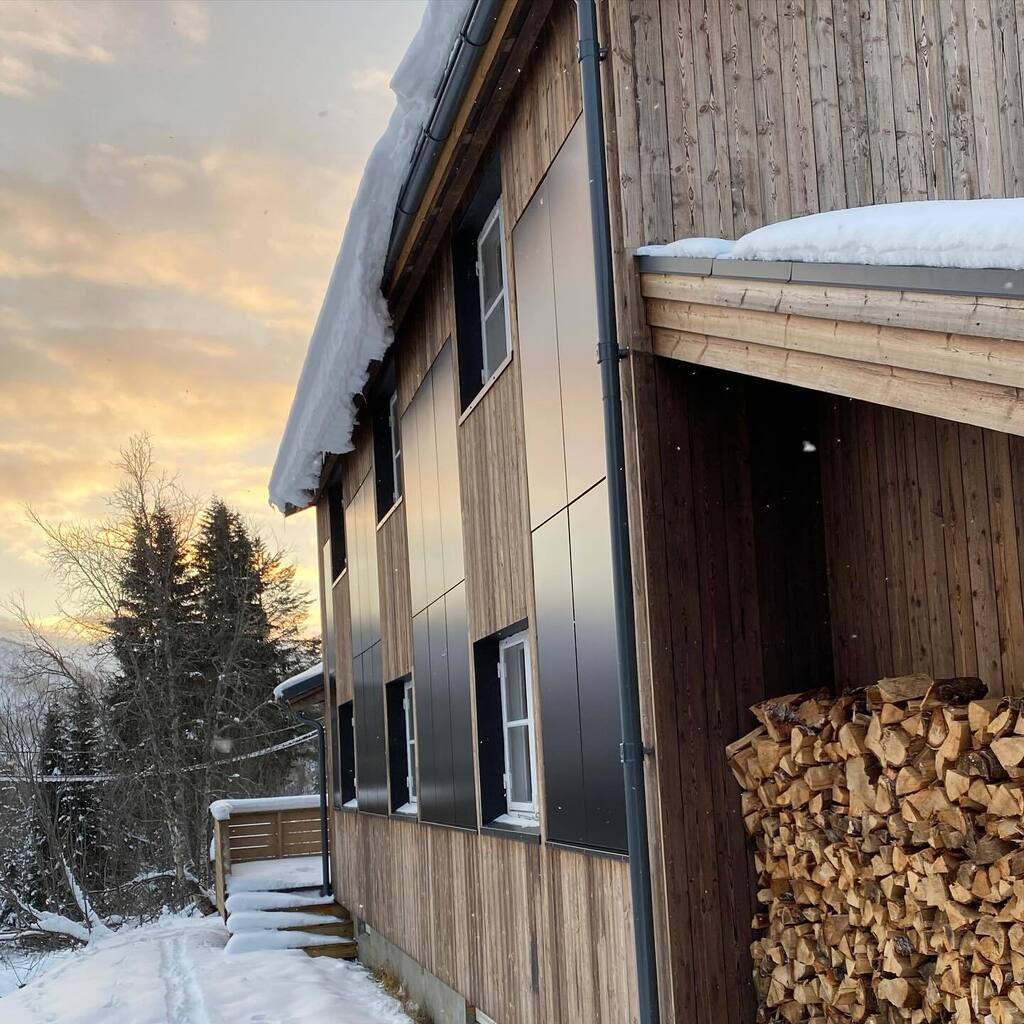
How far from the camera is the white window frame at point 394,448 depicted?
36.7 feet

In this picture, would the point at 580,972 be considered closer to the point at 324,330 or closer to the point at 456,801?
the point at 456,801

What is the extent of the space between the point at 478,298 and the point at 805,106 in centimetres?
325

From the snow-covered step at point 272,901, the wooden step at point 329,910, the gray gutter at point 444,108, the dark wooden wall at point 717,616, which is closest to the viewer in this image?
the dark wooden wall at point 717,616

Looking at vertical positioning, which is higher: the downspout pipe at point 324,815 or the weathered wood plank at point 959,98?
the weathered wood plank at point 959,98

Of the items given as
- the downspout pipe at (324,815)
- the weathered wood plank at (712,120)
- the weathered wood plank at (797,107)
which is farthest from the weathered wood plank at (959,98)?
the downspout pipe at (324,815)

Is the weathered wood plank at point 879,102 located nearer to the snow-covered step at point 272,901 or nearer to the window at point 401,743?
the window at point 401,743

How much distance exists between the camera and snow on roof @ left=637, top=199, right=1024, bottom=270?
2.88m

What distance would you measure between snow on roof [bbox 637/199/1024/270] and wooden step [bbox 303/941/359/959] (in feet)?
36.9

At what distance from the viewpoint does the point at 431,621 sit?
29.5ft

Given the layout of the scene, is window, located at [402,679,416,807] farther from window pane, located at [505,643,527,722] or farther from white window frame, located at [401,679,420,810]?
window pane, located at [505,643,527,722]

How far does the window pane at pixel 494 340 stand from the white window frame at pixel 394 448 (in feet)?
9.91

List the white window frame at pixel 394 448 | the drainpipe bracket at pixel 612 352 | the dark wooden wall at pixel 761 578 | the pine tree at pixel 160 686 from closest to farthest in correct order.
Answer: the dark wooden wall at pixel 761 578 < the drainpipe bracket at pixel 612 352 < the white window frame at pixel 394 448 < the pine tree at pixel 160 686

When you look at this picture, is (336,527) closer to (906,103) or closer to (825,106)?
(825,106)

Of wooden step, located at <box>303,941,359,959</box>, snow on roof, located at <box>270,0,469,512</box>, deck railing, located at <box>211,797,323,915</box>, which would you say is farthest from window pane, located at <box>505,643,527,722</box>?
deck railing, located at <box>211,797,323,915</box>
